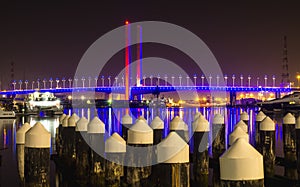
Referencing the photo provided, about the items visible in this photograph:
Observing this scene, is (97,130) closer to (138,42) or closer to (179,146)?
(179,146)

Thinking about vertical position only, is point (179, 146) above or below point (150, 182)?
above

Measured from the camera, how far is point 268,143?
11.8 metres

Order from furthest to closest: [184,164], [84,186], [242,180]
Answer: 1. [84,186]
2. [184,164]
3. [242,180]

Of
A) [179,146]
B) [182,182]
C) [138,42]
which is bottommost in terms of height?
[182,182]

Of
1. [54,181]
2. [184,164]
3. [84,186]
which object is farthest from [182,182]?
[54,181]

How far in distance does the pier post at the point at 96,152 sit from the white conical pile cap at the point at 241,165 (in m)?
5.02

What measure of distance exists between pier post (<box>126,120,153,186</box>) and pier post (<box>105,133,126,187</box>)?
0.15 m

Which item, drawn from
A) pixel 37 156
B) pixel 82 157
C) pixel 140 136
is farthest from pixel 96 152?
pixel 37 156

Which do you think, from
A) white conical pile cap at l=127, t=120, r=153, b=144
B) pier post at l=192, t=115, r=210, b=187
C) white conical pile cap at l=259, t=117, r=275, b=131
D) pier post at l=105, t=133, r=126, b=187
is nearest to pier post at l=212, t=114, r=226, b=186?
white conical pile cap at l=259, t=117, r=275, b=131

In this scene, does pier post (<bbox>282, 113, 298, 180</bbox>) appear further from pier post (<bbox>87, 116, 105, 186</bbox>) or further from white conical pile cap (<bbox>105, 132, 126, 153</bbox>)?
white conical pile cap (<bbox>105, 132, 126, 153</bbox>)

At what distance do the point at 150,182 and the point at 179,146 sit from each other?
338 cm

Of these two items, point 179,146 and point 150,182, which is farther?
point 150,182

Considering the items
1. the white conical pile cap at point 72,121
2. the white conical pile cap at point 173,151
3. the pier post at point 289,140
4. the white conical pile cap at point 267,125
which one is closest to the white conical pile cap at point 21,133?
the white conical pile cap at point 72,121

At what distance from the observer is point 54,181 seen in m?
13.6
